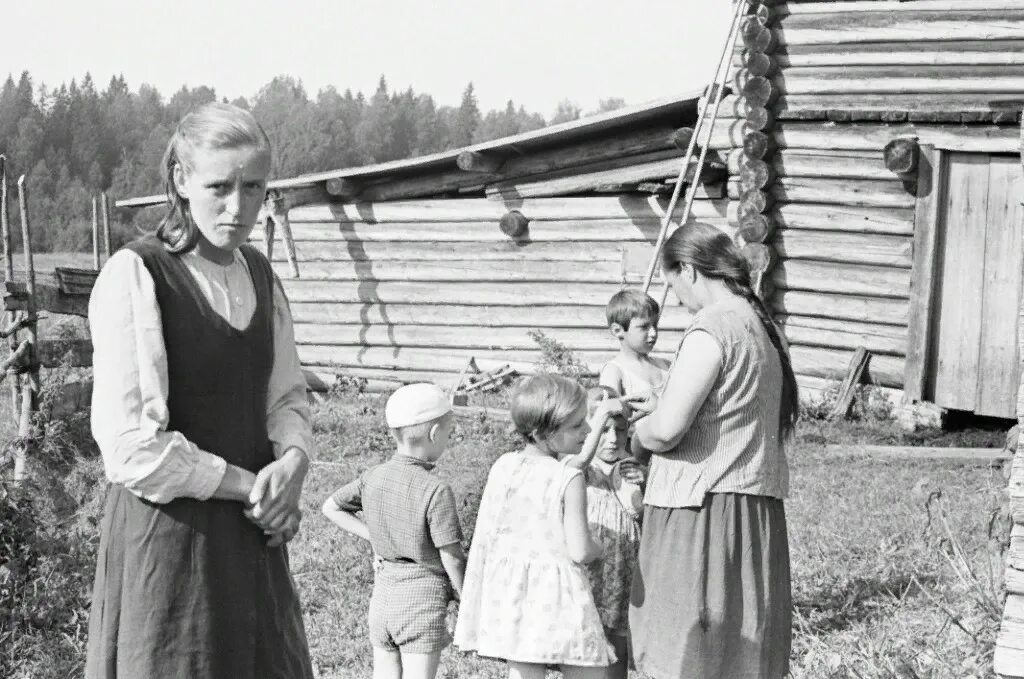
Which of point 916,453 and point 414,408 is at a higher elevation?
point 414,408

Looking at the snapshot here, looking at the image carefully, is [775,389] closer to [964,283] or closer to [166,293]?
[166,293]

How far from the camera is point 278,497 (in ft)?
9.20

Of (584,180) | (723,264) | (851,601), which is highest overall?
(584,180)

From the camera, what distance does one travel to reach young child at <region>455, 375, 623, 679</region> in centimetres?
396

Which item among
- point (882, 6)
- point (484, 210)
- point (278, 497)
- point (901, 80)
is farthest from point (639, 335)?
point (484, 210)

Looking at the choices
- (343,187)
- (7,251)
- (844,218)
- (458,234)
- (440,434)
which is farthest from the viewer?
(343,187)

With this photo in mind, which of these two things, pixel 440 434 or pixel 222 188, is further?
pixel 440 434

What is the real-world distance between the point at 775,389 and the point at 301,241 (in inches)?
452

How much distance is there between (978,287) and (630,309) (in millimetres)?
6369

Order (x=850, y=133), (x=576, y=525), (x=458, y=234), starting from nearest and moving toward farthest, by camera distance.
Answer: (x=576, y=525) → (x=850, y=133) → (x=458, y=234)

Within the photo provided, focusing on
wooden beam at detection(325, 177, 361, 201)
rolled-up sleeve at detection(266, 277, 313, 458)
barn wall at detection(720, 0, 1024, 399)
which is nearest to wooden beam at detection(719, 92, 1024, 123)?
barn wall at detection(720, 0, 1024, 399)

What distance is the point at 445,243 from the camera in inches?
546

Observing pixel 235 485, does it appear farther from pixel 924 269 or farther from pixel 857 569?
pixel 924 269

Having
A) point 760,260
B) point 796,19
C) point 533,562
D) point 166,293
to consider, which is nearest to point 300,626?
point 166,293
